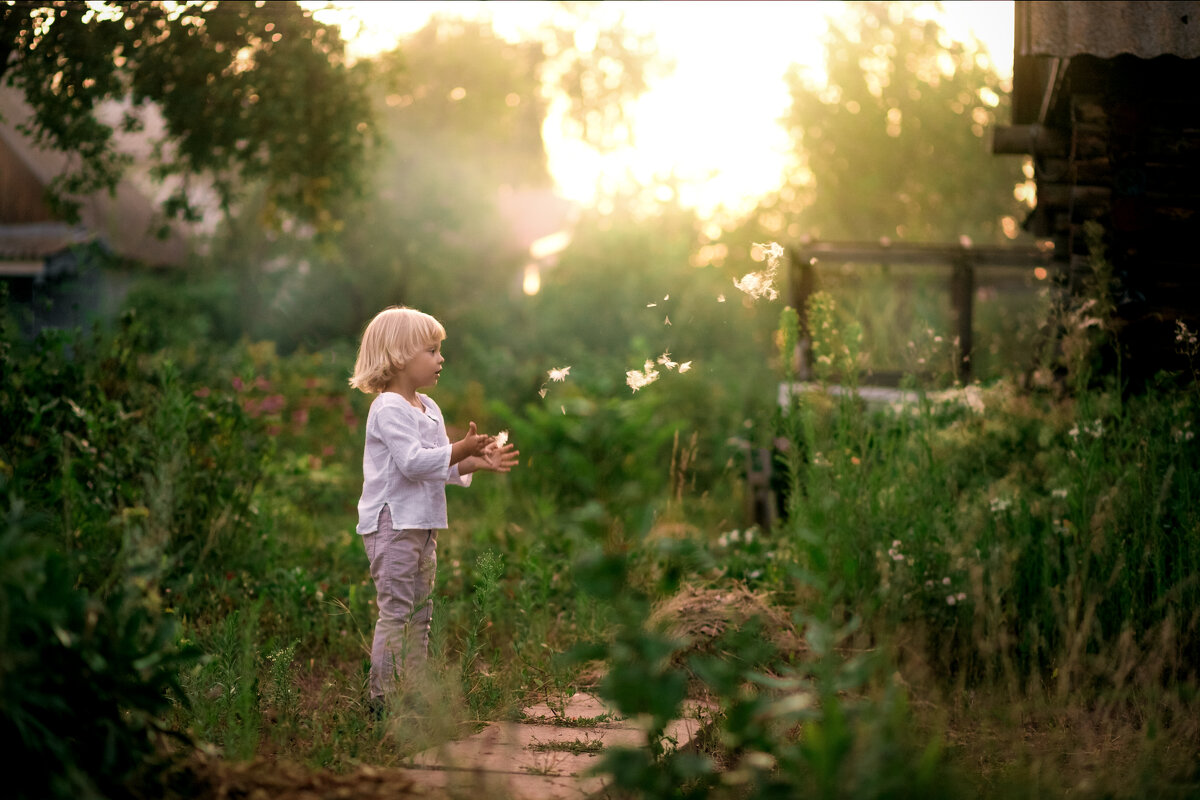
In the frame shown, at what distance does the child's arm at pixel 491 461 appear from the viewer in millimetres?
3695

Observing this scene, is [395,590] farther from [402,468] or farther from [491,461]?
[491,461]

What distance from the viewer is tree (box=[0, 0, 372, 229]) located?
6723mm

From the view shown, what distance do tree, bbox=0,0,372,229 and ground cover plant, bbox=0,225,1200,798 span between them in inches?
80.5

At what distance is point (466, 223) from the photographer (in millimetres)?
24188

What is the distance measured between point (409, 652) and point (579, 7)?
130ft

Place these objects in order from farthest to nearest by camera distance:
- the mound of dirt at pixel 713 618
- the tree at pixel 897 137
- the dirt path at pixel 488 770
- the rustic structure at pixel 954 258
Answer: the tree at pixel 897 137, the rustic structure at pixel 954 258, the mound of dirt at pixel 713 618, the dirt path at pixel 488 770

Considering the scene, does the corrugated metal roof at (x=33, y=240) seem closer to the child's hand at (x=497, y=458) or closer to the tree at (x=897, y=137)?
the child's hand at (x=497, y=458)

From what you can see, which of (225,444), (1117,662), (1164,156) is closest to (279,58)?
(225,444)

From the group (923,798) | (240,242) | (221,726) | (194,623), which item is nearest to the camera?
(923,798)

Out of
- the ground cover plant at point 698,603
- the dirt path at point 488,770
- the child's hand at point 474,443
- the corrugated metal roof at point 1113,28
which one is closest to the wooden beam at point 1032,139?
the corrugated metal roof at point 1113,28

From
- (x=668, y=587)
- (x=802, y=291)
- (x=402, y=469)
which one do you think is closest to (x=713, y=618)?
(x=402, y=469)

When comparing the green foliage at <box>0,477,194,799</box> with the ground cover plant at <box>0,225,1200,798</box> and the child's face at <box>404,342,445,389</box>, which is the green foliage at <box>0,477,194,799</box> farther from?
the child's face at <box>404,342,445,389</box>

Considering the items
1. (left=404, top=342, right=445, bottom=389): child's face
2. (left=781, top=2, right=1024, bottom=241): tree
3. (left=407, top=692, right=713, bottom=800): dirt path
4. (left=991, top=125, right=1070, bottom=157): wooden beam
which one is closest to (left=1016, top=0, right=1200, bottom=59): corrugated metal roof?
(left=991, top=125, right=1070, bottom=157): wooden beam

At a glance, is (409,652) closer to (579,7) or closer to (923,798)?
(923,798)
